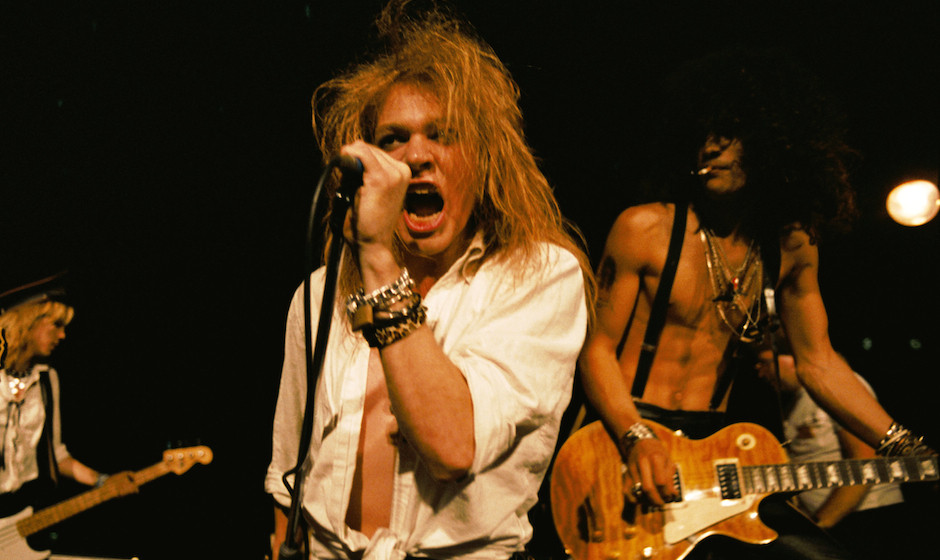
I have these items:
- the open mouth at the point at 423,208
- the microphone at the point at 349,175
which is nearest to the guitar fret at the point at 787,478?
the open mouth at the point at 423,208

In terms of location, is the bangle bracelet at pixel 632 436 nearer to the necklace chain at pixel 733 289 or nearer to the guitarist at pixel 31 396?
the necklace chain at pixel 733 289

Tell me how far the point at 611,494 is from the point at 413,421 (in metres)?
1.14

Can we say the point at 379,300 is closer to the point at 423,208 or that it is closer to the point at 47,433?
the point at 423,208

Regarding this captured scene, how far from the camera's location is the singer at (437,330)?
938 mm

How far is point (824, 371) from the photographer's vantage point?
2.08 m

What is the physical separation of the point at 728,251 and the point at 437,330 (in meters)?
1.42

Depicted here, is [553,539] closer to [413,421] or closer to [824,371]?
[824,371]

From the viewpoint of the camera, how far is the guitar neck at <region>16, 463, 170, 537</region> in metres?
2.24

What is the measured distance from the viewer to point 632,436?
70.4 inches

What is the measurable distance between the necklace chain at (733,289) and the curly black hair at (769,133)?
7.0 inches

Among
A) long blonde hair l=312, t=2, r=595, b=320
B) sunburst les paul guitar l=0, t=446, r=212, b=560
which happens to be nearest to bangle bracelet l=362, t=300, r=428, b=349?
long blonde hair l=312, t=2, r=595, b=320

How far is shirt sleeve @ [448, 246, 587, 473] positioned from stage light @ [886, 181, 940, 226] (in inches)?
86.4

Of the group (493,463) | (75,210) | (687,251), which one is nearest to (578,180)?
(687,251)

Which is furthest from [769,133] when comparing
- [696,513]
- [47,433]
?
[47,433]
